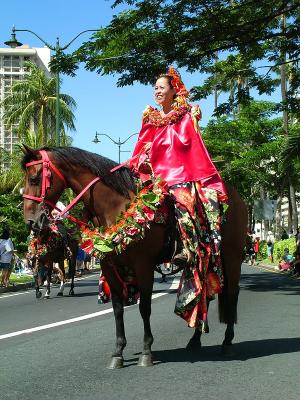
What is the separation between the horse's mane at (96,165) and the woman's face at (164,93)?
2.72 feet

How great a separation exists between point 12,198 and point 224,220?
22.1 m

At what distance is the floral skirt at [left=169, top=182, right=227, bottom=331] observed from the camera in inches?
235

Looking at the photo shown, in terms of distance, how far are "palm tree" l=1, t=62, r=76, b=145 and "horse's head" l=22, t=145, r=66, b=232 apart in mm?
33322

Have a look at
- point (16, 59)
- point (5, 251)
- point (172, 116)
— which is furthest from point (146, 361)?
point (16, 59)

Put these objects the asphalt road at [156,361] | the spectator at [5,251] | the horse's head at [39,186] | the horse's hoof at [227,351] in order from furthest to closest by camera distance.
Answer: the spectator at [5,251] < the horse's hoof at [227,351] < the horse's head at [39,186] < the asphalt road at [156,361]

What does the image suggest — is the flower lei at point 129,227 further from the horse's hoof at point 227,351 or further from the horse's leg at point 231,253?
the horse's hoof at point 227,351

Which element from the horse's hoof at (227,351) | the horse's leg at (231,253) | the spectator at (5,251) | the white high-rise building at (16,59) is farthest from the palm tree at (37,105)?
the white high-rise building at (16,59)

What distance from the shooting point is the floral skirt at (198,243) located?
5977 millimetres

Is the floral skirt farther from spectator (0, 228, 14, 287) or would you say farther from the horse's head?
spectator (0, 228, 14, 287)

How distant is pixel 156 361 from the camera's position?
239 inches

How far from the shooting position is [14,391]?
16.5 feet

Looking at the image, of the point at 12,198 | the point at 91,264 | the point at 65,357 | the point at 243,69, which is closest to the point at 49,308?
the point at 65,357

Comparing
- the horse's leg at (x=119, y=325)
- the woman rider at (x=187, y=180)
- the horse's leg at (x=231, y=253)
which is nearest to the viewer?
the horse's leg at (x=119, y=325)

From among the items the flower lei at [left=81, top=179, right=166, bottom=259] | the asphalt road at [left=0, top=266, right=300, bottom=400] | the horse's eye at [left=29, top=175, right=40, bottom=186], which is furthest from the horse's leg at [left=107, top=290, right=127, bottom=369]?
the horse's eye at [left=29, top=175, right=40, bottom=186]
